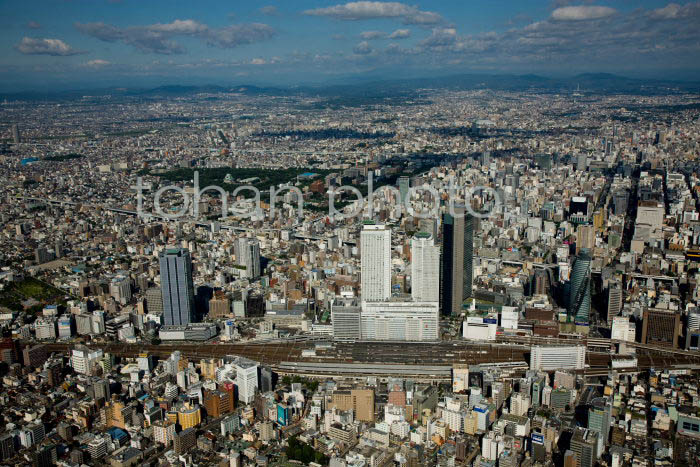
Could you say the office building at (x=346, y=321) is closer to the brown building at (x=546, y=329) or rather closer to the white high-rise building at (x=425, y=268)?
the white high-rise building at (x=425, y=268)

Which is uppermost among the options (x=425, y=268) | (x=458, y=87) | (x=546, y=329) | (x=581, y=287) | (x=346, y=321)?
(x=458, y=87)

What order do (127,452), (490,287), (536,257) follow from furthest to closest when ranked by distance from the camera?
(536,257) → (490,287) → (127,452)

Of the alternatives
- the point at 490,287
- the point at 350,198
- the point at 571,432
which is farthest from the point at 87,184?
the point at 571,432

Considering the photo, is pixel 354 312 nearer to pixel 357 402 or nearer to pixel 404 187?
pixel 357 402

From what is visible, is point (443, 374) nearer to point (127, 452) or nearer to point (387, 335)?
point (387, 335)

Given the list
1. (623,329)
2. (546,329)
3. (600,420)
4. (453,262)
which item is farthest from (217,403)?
(623,329)

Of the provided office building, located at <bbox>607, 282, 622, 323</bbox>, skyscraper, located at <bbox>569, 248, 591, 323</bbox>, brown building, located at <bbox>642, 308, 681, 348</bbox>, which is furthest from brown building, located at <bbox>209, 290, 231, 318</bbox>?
brown building, located at <bbox>642, 308, 681, 348</bbox>
